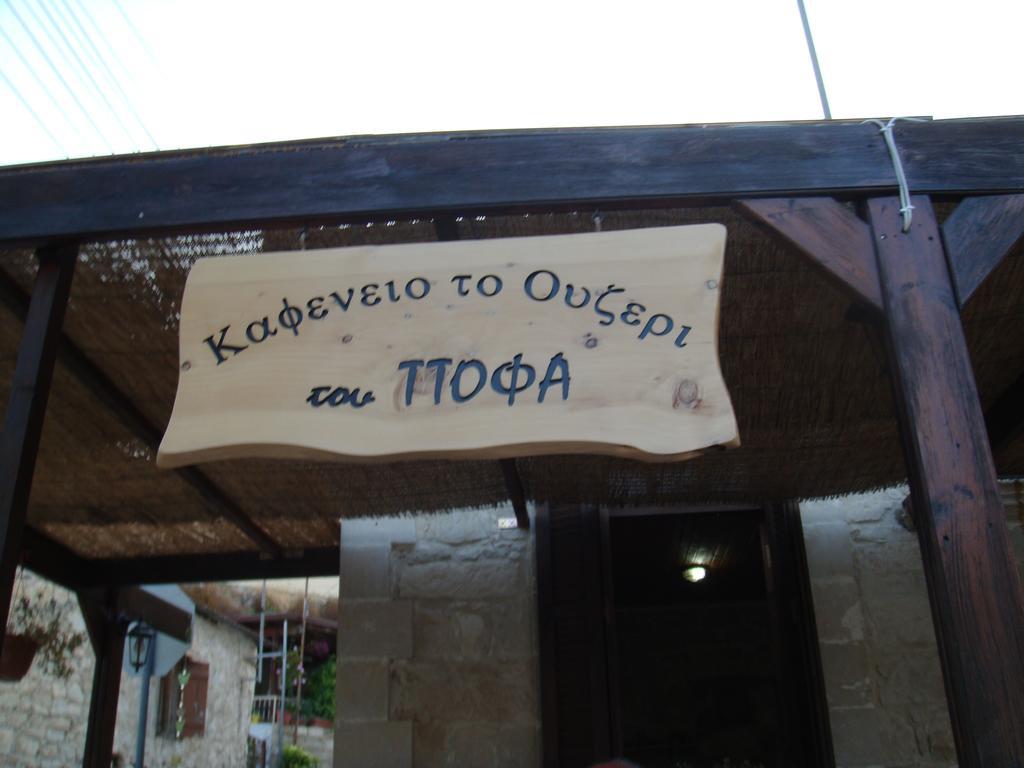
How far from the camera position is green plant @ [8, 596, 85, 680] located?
5.85m

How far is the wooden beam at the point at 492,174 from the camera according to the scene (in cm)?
229

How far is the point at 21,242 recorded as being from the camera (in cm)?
240

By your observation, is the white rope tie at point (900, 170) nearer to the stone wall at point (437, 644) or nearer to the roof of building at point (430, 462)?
the roof of building at point (430, 462)

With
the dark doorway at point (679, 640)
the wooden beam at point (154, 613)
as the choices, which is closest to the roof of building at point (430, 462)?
the dark doorway at point (679, 640)

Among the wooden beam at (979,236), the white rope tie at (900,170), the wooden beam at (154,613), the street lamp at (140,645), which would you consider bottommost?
the street lamp at (140,645)

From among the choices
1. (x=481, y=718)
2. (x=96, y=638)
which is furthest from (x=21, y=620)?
(x=481, y=718)

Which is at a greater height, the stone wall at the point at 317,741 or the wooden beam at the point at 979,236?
the wooden beam at the point at 979,236

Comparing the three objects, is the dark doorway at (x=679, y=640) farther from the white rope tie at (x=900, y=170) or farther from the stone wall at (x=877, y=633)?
the white rope tie at (x=900, y=170)

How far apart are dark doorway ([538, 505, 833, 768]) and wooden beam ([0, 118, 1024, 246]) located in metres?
2.15

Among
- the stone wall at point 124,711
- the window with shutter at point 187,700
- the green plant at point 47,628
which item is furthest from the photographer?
the window with shutter at point 187,700

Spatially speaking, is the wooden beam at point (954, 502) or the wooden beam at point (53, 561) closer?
the wooden beam at point (954, 502)

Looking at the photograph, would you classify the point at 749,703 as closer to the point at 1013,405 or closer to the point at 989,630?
the point at 1013,405

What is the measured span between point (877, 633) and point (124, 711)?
7.02 metres

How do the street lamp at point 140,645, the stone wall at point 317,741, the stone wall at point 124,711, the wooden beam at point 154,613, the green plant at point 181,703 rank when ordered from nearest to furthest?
the wooden beam at point 154,613 < the street lamp at point 140,645 < the stone wall at point 124,711 < the green plant at point 181,703 < the stone wall at point 317,741
